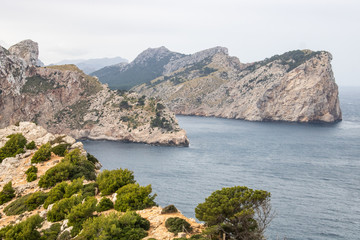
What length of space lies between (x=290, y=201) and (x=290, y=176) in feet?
63.7

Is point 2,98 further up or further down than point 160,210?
further up

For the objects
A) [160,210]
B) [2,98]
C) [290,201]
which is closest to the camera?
[160,210]

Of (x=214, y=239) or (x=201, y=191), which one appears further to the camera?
(x=201, y=191)

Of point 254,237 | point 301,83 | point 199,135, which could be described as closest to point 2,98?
point 199,135

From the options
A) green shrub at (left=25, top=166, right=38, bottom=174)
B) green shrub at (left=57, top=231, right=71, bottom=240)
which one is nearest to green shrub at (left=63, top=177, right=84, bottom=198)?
green shrub at (left=57, top=231, right=71, bottom=240)

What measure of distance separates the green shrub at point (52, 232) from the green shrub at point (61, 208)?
0.91 meters

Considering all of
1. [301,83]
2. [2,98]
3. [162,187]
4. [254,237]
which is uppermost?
[301,83]

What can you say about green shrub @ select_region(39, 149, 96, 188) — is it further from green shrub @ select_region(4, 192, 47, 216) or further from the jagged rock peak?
the jagged rock peak

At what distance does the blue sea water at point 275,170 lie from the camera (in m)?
53.7

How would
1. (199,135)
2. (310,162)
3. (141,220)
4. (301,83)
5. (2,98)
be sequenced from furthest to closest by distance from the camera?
(301,83) < (199,135) < (2,98) < (310,162) < (141,220)

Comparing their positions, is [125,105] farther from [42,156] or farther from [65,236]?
[65,236]

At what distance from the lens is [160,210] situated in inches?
1017

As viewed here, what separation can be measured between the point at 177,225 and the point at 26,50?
477 feet

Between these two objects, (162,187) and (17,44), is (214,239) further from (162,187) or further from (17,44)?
(17,44)
